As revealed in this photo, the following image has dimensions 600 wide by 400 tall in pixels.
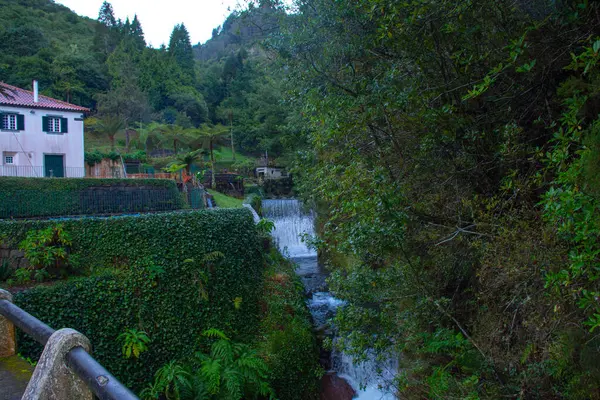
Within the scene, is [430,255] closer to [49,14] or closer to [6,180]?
[6,180]

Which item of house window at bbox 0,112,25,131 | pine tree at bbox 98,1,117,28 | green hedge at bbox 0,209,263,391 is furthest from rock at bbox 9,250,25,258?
pine tree at bbox 98,1,117,28

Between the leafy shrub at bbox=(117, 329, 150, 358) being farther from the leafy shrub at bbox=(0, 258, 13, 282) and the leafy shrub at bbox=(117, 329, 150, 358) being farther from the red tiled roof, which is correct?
the red tiled roof

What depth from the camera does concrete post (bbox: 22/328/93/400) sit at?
101 inches

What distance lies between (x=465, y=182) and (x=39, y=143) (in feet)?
78.7

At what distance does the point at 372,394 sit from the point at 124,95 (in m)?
42.9

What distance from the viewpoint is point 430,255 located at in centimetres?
732

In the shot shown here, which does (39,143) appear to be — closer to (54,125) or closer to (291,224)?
(54,125)

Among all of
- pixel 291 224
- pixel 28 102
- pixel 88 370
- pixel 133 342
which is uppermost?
pixel 28 102

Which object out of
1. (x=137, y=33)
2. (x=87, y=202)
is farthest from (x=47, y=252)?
(x=137, y=33)

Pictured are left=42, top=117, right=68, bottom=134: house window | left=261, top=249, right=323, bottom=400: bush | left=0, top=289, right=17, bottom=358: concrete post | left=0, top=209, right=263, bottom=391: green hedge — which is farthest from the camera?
left=42, top=117, right=68, bottom=134: house window

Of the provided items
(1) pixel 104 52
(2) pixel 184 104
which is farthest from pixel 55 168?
(1) pixel 104 52

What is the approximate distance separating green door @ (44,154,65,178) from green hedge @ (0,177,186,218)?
7324mm

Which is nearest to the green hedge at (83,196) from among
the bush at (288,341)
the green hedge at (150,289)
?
the green hedge at (150,289)

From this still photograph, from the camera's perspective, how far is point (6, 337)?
399cm
